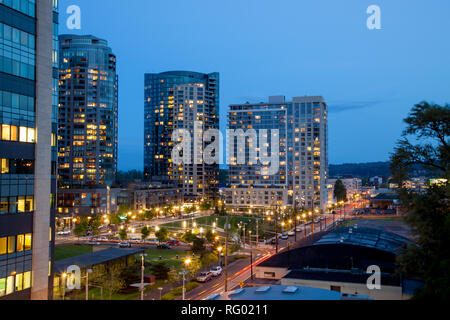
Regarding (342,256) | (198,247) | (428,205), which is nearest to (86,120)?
(198,247)

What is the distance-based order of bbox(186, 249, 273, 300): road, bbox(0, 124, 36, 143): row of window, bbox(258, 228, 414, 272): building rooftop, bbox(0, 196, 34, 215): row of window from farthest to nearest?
bbox(258, 228, 414, 272): building rooftop < bbox(186, 249, 273, 300): road < bbox(0, 124, 36, 143): row of window < bbox(0, 196, 34, 215): row of window

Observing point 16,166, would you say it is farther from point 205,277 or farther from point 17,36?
point 205,277

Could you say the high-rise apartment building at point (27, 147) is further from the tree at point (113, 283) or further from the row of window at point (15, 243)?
the tree at point (113, 283)

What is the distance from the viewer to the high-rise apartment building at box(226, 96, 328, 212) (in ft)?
427

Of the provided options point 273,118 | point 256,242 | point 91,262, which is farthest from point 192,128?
point 91,262

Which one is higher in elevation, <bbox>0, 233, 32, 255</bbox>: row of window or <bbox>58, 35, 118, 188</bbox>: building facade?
<bbox>58, 35, 118, 188</bbox>: building facade

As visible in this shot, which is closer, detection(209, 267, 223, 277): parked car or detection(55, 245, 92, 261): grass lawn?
detection(209, 267, 223, 277): parked car

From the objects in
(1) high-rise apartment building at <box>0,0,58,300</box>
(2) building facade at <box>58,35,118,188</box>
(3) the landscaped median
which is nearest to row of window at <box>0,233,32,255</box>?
(1) high-rise apartment building at <box>0,0,58,300</box>

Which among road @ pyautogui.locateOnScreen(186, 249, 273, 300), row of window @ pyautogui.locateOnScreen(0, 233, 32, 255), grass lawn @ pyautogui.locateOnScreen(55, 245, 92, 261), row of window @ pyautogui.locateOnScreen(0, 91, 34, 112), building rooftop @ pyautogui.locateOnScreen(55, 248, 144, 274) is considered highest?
row of window @ pyautogui.locateOnScreen(0, 91, 34, 112)

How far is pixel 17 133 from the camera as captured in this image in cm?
3027

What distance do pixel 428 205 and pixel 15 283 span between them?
30.6 metres

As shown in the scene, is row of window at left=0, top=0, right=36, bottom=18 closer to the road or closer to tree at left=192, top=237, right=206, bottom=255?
the road

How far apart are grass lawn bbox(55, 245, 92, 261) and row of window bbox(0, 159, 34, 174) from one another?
89.9 ft

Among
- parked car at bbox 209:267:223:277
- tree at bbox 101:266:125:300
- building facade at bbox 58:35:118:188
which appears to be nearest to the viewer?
tree at bbox 101:266:125:300
